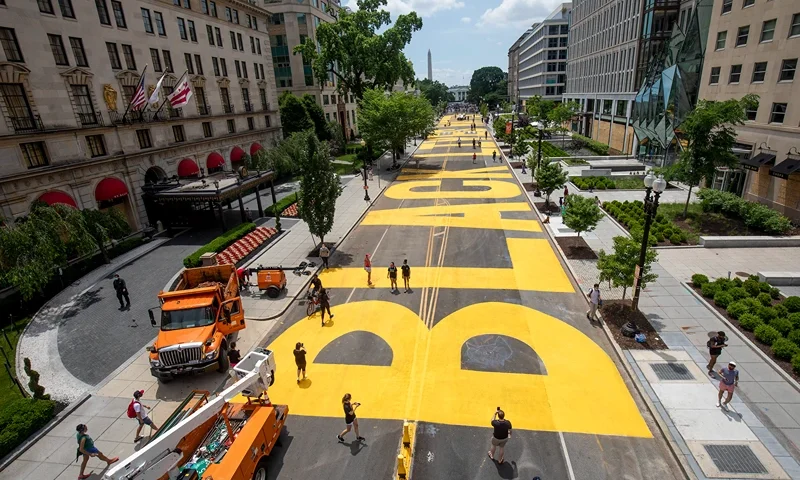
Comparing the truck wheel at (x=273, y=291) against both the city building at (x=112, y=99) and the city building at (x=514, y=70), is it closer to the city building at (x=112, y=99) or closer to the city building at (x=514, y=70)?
the city building at (x=112, y=99)

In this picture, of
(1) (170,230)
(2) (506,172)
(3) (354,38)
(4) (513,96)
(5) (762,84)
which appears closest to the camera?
(5) (762,84)

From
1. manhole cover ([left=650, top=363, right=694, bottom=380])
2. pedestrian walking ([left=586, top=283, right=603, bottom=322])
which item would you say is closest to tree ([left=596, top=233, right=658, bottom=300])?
pedestrian walking ([left=586, top=283, right=603, bottom=322])

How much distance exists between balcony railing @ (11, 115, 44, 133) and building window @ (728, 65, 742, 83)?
47982mm

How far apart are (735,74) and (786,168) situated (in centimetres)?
974

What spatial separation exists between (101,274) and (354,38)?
150ft

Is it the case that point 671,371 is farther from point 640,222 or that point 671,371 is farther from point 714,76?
point 714,76

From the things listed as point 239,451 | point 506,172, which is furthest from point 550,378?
point 506,172

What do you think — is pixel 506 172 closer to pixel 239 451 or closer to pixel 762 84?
pixel 762 84

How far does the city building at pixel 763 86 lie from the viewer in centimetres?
2612

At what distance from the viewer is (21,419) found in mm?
12453

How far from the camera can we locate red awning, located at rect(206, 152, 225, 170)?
41.5 m

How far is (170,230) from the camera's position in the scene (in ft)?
103

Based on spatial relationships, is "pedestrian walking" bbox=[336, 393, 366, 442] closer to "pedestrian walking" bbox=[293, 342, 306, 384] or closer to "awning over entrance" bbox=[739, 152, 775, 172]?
"pedestrian walking" bbox=[293, 342, 306, 384]

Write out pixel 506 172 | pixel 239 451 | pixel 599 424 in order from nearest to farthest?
pixel 239 451 < pixel 599 424 < pixel 506 172
